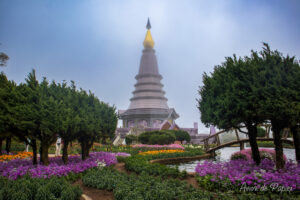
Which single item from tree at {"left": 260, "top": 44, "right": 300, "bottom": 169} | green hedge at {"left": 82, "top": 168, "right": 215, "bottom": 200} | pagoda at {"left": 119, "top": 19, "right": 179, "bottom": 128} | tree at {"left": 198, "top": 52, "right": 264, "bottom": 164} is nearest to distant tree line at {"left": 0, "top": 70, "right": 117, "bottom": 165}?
green hedge at {"left": 82, "top": 168, "right": 215, "bottom": 200}

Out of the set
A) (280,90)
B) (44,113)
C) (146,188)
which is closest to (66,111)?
(44,113)

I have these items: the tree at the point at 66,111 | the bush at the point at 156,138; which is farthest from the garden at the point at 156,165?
the bush at the point at 156,138

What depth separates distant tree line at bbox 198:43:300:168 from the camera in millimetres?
7566

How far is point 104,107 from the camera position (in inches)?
499

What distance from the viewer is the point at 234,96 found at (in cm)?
839

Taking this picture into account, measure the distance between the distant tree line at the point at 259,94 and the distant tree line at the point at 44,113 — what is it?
604 cm

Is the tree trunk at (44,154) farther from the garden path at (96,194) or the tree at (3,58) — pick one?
the tree at (3,58)

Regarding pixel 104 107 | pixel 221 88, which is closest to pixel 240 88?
pixel 221 88

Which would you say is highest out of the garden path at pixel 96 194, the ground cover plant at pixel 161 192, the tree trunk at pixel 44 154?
the tree trunk at pixel 44 154

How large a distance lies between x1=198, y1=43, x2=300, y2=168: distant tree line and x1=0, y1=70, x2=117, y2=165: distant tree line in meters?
6.04

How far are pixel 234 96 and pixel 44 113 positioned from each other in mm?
7832

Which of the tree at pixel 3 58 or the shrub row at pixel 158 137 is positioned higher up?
the tree at pixel 3 58

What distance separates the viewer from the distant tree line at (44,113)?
31.0ft

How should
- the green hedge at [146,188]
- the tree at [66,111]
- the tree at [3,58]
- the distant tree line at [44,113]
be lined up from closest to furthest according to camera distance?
the green hedge at [146,188], the distant tree line at [44,113], the tree at [66,111], the tree at [3,58]
